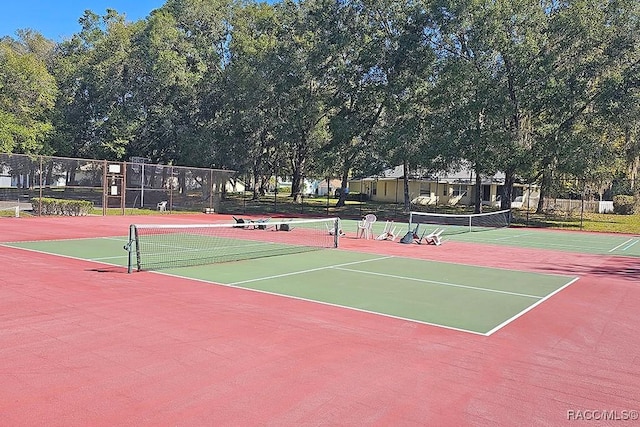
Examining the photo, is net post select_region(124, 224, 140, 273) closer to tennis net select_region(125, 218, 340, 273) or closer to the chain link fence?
tennis net select_region(125, 218, 340, 273)

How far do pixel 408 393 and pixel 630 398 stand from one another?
83.3 inches

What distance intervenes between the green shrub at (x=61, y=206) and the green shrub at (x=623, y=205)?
4045 cm

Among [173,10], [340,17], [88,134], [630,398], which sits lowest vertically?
[630,398]

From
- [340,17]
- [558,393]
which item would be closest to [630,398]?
[558,393]

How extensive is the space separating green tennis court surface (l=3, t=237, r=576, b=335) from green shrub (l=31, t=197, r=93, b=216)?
42.7 feet

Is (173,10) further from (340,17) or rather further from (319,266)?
(319,266)

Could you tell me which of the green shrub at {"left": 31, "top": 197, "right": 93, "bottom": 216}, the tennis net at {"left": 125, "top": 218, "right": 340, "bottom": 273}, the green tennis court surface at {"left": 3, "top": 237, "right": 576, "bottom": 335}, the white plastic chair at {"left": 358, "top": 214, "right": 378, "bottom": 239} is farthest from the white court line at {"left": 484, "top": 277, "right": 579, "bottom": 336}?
the green shrub at {"left": 31, "top": 197, "right": 93, "bottom": 216}

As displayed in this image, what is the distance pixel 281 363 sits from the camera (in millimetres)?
5723

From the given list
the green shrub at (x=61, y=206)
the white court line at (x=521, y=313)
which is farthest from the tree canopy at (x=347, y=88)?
the white court line at (x=521, y=313)

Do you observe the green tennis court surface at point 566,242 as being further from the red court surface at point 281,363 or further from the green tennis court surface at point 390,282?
the red court surface at point 281,363

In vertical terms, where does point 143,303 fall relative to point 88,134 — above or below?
below

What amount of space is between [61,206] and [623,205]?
42.5 m

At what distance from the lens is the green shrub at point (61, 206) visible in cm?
2734

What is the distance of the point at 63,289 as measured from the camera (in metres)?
9.06
